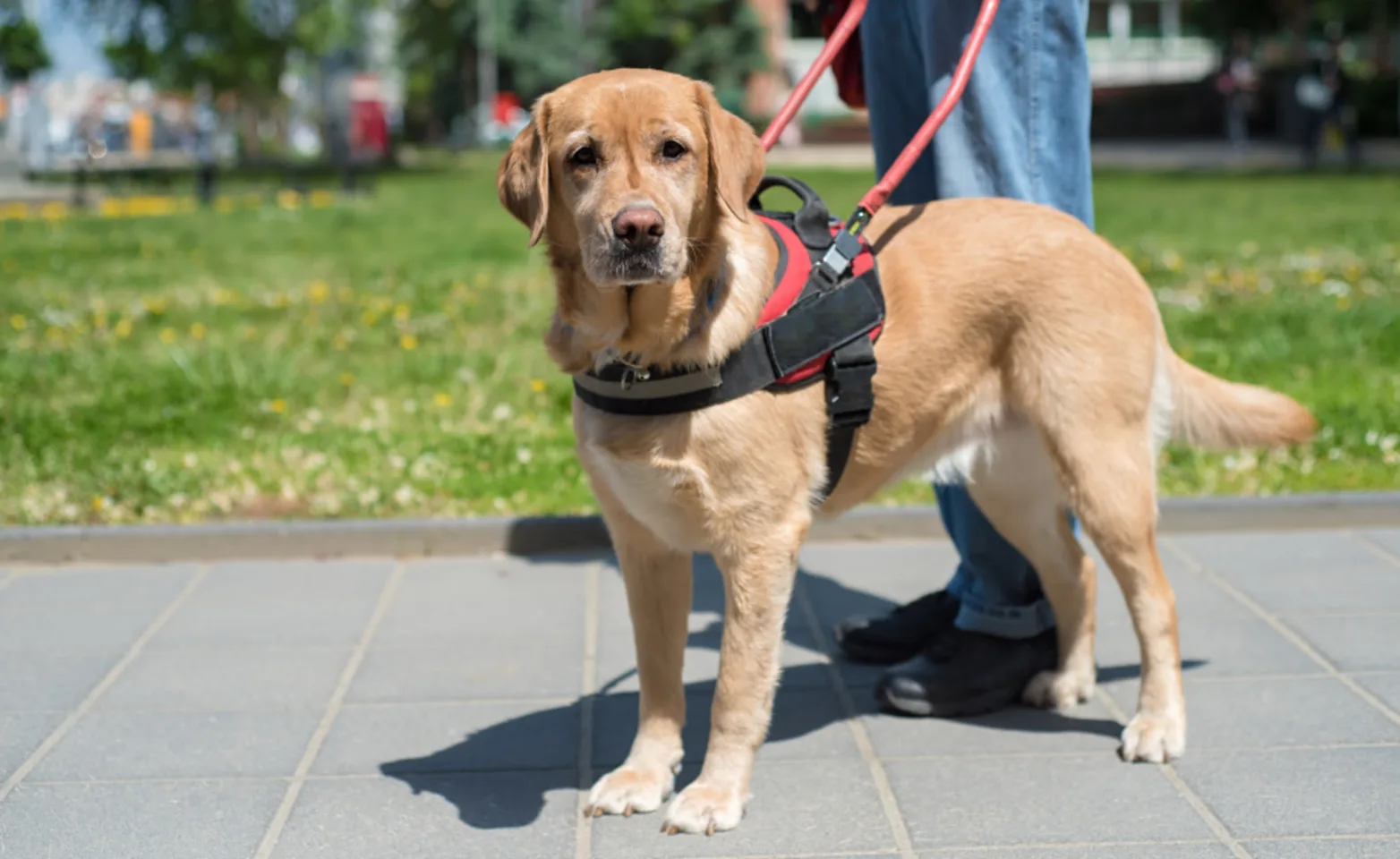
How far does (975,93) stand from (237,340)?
6.03m

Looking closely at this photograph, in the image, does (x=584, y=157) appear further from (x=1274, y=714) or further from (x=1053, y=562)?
(x=1274, y=714)

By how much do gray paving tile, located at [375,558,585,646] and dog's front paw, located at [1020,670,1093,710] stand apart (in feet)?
4.66

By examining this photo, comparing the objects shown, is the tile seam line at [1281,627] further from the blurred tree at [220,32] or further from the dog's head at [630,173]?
the blurred tree at [220,32]

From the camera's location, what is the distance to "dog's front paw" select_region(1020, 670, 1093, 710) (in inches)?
161

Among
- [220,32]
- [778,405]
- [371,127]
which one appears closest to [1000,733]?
[778,405]

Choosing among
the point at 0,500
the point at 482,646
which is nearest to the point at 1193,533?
the point at 482,646

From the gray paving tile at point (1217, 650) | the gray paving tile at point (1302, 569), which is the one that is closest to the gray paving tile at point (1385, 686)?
the gray paving tile at point (1217, 650)

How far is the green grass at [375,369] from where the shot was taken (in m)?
6.05

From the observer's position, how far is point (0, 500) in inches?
234

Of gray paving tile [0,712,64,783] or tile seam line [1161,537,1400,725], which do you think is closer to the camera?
gray paving tile [0,712,64,783]

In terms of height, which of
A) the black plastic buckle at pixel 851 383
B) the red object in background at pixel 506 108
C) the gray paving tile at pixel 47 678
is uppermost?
the black plastic buckle at pixel 851 383

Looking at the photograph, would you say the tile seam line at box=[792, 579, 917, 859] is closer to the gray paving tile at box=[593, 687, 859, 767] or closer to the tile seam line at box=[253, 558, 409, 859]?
the gray paving tile at box=[593, 687, 859, 767]

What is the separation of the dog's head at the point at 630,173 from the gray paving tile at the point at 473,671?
153 centimetres

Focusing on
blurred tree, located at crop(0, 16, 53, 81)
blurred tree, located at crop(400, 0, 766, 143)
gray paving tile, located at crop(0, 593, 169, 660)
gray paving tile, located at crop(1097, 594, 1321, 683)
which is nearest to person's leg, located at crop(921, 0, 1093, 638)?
gray paving tile, located at crop(1097, 594, 1321, 683)
